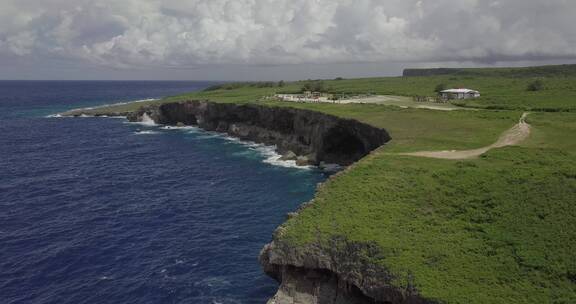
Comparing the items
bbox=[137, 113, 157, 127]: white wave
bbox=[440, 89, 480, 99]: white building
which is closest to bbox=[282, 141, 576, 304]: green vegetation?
bbox=[440, 89, 480, 99]: white building

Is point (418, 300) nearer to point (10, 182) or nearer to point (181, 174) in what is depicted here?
point (181, 174)

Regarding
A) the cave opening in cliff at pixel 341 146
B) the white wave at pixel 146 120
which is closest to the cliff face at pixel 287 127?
the cave opening in cliff at pixel 341 146

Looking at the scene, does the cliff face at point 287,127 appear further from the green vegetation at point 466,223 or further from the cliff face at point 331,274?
Result: the cliff face at point 331,274

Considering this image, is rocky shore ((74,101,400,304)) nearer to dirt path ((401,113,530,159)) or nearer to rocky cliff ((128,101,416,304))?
rocky cliff ((128,101,416,304))

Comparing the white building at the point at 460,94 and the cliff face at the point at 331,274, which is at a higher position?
the white building at the point at 460,94

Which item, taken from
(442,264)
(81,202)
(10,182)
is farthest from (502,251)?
(10,182)

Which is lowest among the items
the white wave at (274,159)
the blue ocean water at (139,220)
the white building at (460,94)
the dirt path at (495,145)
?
the blue ocean water at (139,220)

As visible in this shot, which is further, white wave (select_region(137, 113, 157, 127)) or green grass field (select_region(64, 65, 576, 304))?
white wave (select_region(137, 113, 157, 127))
